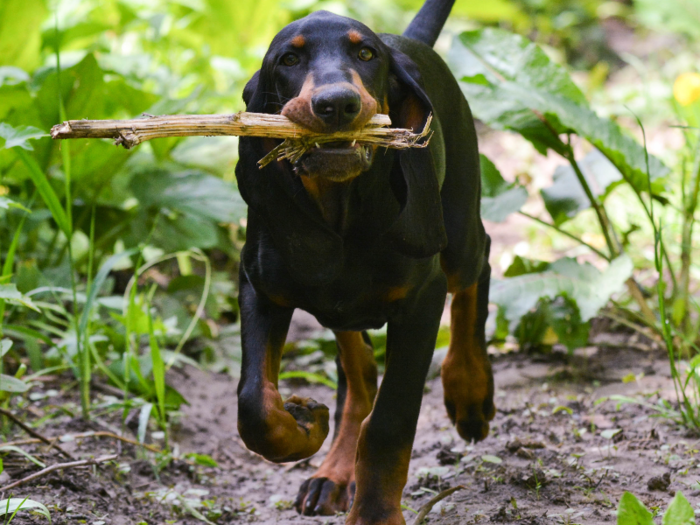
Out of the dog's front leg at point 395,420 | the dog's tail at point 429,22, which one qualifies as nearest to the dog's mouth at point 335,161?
the dog's front leg at point 395,420

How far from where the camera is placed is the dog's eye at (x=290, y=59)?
7.58ft

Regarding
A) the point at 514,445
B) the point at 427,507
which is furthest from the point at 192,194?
the point at 427,507

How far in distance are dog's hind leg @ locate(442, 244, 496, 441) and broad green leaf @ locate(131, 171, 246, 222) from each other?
152cm

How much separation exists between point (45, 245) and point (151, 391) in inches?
71.7

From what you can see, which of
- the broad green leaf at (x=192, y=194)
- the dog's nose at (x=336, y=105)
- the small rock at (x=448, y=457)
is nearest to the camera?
the dog's nose at (x=336, y=105)

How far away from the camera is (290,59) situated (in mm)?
2318

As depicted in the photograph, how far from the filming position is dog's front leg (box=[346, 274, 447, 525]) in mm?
2504

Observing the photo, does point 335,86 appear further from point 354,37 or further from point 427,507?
point 427,507

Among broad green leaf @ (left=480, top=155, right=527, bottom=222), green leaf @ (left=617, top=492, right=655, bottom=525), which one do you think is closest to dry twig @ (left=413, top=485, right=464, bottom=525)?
green leaf @ (left=617, top=492, right=655, bottom=525)

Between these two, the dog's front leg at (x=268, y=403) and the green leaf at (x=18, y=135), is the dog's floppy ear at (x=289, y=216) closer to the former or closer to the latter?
the dog's front leg at (x=268, y=403)

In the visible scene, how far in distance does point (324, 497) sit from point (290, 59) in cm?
163

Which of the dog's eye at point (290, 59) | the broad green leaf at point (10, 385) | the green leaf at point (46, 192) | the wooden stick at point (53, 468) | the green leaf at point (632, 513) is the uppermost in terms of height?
the dog's eye at point (290, 59)

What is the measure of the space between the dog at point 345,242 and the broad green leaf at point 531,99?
4.16 feet

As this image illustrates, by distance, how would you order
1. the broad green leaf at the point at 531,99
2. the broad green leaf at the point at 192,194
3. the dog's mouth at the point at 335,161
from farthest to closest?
the broad green leaf at the point at 192,194 < the broad green leaf at the point at 531,99 < the dog's mouth at the point at 335,161
